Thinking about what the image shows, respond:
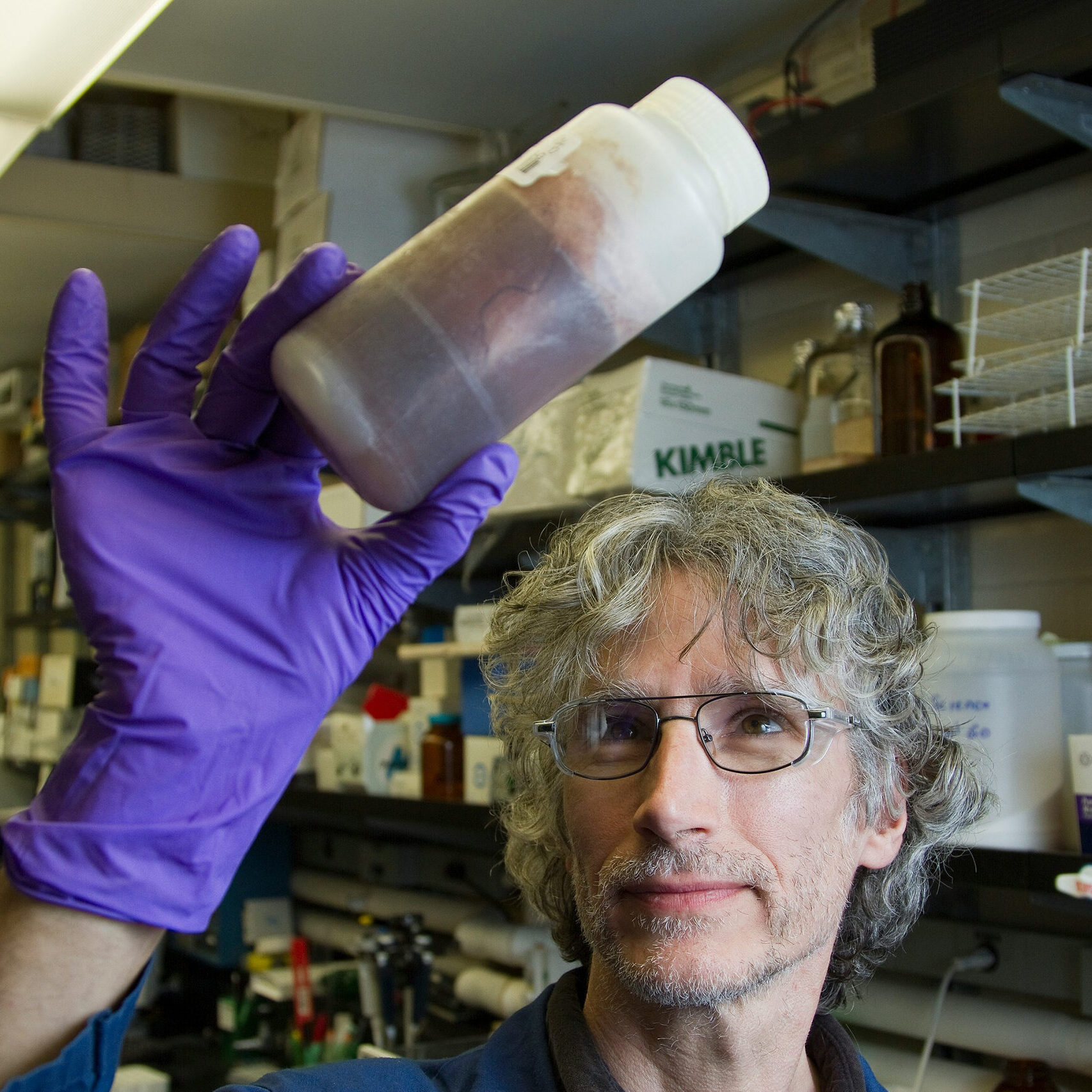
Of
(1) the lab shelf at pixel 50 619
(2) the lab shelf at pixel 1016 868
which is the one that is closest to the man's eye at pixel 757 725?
(2) the lab shelf at pixel 1016 868

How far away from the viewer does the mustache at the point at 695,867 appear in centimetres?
93

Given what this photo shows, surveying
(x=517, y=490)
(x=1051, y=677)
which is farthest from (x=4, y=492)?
(x=1051, y=677)

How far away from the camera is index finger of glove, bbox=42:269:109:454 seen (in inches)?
34.9

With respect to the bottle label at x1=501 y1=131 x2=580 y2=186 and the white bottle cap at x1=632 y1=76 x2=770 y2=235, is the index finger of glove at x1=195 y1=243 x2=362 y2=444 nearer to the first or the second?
the bottle label at x1=501 y1=131 x2=580 y2=186

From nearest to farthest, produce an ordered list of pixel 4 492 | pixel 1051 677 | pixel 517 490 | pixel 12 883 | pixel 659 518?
pixel 12 883
pixel 659 518
pixel 1051 677
pixel 517 490
pixel 4 492

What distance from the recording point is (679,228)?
0.87 meters

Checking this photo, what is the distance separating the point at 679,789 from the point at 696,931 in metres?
0.11

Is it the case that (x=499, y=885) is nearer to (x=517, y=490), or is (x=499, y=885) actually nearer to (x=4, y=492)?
(x=517, y=490)

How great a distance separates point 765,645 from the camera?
104cm

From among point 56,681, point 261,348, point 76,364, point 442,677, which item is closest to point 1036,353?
point 261,348

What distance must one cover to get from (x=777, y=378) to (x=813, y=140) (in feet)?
2.00

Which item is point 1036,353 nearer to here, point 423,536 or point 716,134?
point 716,134

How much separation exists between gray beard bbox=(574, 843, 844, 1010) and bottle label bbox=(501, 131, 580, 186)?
51 centimetres

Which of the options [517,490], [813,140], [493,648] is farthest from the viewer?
[517,490]
